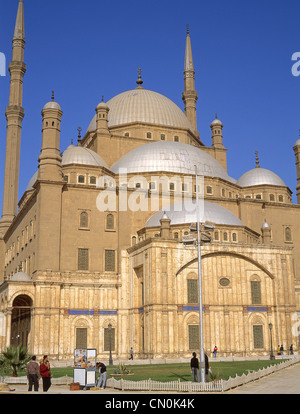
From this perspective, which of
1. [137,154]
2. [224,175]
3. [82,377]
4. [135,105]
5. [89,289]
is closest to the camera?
[82,377]

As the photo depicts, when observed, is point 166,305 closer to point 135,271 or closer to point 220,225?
point 135,271

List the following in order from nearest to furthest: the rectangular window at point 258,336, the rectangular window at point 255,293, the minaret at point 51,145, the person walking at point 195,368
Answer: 1. the person walking at point 195,368
2. the rectangular window at point 258,336
3. the rectangular window at point 255,293
4. the minaret at point 51,145

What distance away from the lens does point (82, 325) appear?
38000mm

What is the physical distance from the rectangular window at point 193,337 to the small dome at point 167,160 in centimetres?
1565

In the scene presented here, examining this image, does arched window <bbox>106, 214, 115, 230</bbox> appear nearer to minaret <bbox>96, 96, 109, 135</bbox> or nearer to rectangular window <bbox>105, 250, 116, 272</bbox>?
rectangular window <bbox>105, 250, 116, 272</bbox>

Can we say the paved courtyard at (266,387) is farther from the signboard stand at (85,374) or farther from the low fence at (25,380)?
the low fence at (25,380)

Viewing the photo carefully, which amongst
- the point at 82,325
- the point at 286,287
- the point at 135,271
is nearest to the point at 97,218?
the point at 135,271

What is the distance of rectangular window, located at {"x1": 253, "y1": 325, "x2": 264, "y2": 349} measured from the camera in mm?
37875

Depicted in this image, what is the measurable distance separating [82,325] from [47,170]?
1180 centimetres

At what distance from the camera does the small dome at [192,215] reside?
4041 cm

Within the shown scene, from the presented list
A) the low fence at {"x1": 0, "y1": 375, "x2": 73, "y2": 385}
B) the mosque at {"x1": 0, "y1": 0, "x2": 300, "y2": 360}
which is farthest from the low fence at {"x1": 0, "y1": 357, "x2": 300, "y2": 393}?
the mosque at {"x1": 0, "y1": 0, "x2": 300, "y2": 360}

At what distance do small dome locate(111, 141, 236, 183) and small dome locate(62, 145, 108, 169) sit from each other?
2.45m

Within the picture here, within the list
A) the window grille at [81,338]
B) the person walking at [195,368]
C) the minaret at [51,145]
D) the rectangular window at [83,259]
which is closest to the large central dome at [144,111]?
the minaret at [51,145]

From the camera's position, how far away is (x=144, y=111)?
54.9m
